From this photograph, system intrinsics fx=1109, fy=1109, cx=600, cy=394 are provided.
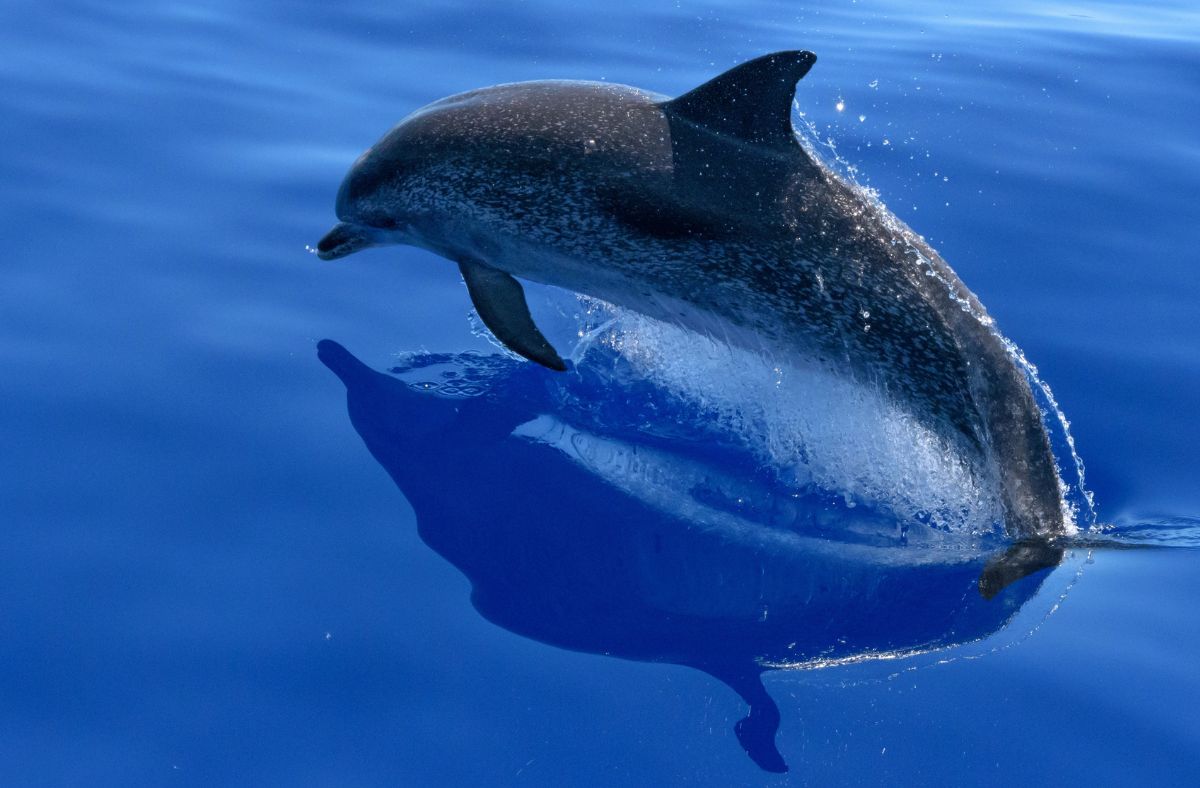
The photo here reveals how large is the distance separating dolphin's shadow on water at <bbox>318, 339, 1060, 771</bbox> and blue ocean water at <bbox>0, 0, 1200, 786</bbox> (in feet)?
0.06

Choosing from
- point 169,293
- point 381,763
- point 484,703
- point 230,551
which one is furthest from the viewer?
point 169,293

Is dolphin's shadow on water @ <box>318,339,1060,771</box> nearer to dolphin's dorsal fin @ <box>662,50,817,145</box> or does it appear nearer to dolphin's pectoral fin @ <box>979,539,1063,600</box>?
dolphin's pectoral fin @ <box>979,539,1063,600</box>

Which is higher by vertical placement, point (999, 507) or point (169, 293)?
point (169, 293)

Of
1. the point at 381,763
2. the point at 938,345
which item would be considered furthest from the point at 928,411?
the point at 381,763

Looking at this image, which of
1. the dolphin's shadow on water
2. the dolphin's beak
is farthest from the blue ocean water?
the dolphin's beak

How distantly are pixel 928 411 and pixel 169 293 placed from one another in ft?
11.9

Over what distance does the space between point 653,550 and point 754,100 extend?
1808 mm

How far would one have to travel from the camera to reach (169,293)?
5473 millimetres

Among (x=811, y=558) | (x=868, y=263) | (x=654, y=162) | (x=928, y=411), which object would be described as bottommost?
(x=811, y=558)

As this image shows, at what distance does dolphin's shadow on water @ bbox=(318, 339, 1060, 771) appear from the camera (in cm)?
373

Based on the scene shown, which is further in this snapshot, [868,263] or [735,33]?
[735,33]

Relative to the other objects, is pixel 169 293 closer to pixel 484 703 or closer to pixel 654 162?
pixel 654 162

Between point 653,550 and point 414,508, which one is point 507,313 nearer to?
point 414,508

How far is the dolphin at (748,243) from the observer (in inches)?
173
